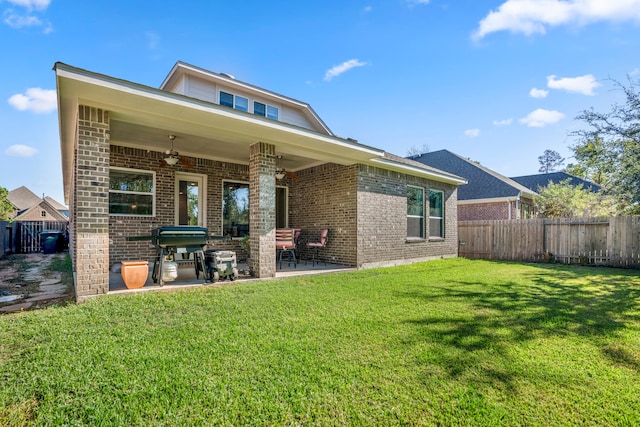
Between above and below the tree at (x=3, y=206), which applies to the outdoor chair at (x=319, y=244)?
below

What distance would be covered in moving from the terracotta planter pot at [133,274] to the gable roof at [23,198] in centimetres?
4730

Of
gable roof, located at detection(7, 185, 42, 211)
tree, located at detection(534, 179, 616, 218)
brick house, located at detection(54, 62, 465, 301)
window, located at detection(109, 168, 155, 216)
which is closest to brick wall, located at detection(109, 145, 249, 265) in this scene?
brick house, located at detection(54, 62, 465, 301)

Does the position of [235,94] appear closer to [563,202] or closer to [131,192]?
[131,192]

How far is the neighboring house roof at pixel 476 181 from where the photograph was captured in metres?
15.2

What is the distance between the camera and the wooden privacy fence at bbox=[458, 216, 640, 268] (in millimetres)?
9156

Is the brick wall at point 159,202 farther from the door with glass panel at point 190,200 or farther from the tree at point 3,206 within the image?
the tree at point 3,206

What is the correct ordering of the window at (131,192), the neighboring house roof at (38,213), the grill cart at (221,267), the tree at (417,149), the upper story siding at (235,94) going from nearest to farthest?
1. the grill cart at (221,267)
2. the window at (131,192)
3. the upper story siding at (235,94)
4. the tree at (417,149)
5. the neighboring house roof at (38,213)

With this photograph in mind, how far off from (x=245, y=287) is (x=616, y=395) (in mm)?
4688

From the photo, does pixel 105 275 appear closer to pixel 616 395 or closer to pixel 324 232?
pixel 324 232

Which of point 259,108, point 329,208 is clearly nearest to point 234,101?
point 259,108

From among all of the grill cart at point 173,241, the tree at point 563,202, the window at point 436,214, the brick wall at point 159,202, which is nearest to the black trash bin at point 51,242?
the brick wall at point 159,202

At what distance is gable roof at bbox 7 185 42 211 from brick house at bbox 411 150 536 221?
4859 cm

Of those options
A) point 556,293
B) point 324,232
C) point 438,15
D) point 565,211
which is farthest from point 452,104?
point 565,211

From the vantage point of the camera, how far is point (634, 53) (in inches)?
289
